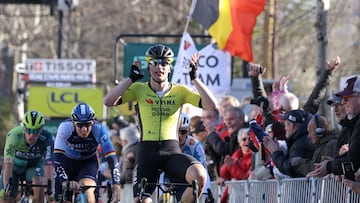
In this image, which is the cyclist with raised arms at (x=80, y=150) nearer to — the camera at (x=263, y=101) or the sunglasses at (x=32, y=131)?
the sunglasses at (x=32, y=131)

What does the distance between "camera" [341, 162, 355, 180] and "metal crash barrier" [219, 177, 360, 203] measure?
1.33 feet

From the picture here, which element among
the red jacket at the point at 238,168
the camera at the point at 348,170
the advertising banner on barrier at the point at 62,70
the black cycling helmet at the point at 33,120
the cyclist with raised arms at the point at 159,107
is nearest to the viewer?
the camera at the point at 348,170

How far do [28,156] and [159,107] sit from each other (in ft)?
14.6

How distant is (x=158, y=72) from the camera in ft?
46.3

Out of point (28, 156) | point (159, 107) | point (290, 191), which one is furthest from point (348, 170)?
point (28, 156)

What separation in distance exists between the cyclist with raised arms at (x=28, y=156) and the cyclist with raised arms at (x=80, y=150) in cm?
82

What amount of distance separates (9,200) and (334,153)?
6.10 meters

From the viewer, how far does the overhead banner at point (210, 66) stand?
70.9 ft

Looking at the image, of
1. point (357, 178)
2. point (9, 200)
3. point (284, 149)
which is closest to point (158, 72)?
point (284, 149)

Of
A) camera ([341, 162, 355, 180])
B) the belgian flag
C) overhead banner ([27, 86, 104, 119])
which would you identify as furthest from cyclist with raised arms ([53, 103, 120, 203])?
overhead banner ([27, 86, 104, 119])

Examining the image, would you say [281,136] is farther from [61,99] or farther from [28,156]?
[61,99]

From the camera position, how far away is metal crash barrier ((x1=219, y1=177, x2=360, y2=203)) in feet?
41.7

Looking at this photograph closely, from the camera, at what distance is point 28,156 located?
18078 mm

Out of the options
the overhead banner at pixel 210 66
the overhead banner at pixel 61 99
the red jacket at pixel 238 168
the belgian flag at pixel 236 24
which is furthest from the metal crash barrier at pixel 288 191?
the overhead banner at pixel 61 99
